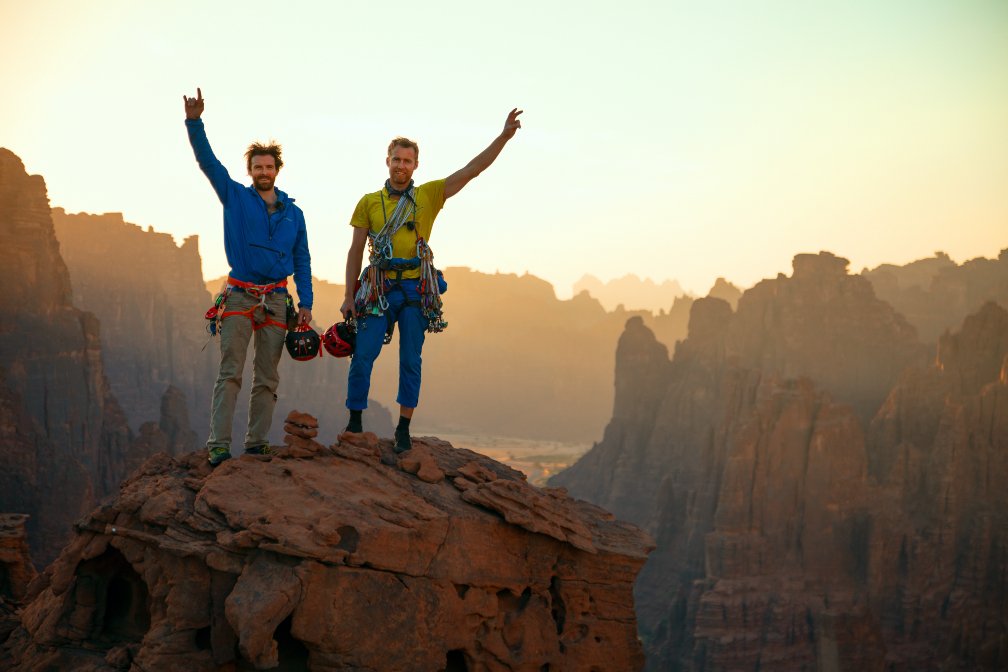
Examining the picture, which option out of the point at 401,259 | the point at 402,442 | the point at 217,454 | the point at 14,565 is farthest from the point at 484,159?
the point at 14,565

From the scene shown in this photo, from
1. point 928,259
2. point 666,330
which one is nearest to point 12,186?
point 928,259

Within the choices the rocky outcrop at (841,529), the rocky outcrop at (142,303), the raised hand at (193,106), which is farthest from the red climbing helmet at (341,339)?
the rocky outcrop at (142,303)

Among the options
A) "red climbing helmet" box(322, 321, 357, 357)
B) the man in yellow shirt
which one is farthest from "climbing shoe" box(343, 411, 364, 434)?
"red climbing helmet" box(322, 321, 357, 357)

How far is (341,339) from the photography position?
898 cm

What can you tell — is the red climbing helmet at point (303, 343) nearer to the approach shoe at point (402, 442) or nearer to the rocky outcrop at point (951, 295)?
the approach shoe at point (402, 442)

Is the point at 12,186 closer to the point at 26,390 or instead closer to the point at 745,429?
the point at 26,390

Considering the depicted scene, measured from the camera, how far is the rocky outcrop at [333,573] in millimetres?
7242

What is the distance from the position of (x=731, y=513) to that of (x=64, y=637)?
39.6 metres

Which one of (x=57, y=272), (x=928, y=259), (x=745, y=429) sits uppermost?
(x=928, y=259)

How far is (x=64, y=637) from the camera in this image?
809 cm

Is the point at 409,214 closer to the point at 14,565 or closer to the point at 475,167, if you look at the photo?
the point at 475,167

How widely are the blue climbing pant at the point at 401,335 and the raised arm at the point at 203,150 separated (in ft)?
5.40

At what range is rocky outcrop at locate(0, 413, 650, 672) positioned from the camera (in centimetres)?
724

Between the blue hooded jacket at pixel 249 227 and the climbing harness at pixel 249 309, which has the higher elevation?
the blue hooded jacket at pixel 249 227
